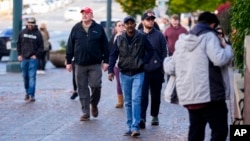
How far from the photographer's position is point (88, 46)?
15008 millimetres

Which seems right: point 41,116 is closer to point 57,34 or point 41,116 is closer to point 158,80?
point 158,80

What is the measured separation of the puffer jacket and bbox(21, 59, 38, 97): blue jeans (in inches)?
395

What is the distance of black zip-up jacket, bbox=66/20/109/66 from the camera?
49.2 feet

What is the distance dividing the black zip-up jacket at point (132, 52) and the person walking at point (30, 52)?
5.71 meters

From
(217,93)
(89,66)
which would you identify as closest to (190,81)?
(217,93)

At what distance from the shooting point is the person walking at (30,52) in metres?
19.0

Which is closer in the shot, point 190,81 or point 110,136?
point 190,81

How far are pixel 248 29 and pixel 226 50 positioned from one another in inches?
119

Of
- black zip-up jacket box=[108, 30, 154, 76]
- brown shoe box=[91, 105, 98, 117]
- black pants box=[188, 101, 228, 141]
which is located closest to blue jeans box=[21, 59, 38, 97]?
brown shoe box=[91, 105, 98, 117]

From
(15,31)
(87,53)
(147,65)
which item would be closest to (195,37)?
(147,65)

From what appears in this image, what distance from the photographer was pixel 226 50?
9.29 metres

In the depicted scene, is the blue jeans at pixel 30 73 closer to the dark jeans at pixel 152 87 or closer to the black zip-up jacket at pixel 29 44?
the black zip-up jacket at pixel 29 44

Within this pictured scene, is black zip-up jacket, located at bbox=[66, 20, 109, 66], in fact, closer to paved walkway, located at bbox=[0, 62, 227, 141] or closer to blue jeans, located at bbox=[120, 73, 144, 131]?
paved walkway, located at bbox=[0, 62, 227, 141]

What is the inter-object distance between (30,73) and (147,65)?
557 cm
